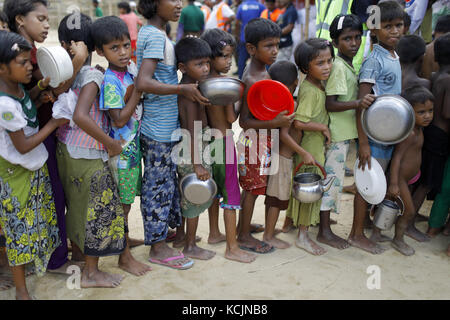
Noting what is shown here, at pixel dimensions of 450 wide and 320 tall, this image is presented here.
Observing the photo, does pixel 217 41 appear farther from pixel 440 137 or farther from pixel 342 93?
pixel 440 137

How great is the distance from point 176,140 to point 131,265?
0.88 metres

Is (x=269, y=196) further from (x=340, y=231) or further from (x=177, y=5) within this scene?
(x=177, y=5)

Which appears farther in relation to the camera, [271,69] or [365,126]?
[271,69]

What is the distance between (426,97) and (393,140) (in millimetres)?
391

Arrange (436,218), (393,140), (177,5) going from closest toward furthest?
(177,5) < (393,140) < (436,218)

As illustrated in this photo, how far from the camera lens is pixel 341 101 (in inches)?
113

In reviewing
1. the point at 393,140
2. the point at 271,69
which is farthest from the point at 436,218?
the point at 271,69

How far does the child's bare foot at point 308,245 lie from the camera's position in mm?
3006

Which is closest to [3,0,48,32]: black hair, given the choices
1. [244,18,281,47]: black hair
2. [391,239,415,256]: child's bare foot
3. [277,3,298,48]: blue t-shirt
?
[244,18,281,47]: black hair

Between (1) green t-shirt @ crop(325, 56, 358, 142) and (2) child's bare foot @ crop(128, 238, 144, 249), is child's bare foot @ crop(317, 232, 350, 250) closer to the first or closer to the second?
(1) green t-shirt @ crop(325, 56, 358, 142)

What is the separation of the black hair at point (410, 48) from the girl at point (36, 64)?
2222 mm

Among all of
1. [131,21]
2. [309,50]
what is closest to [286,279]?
[309,50]

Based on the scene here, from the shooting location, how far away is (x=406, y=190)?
9.91ft

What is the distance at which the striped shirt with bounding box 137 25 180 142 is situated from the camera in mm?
2521
